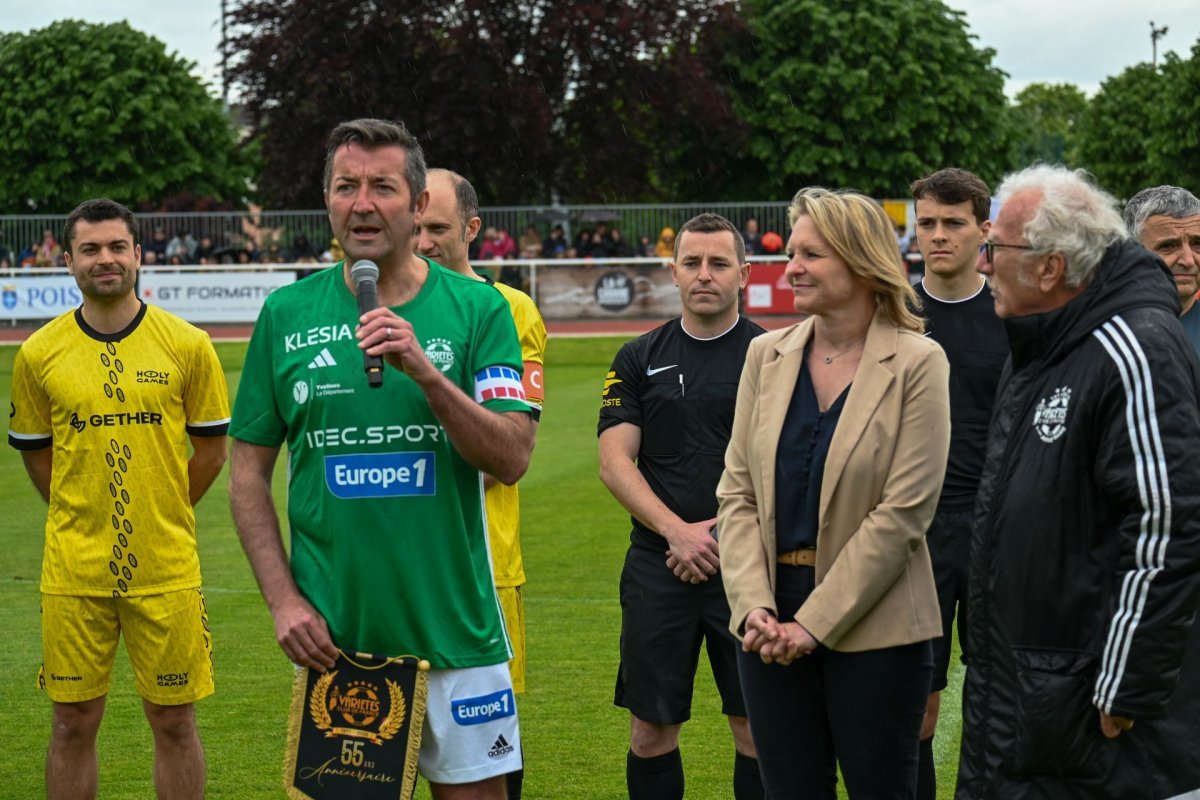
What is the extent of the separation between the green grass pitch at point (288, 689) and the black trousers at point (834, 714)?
75.8 inches

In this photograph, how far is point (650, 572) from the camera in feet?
18.1

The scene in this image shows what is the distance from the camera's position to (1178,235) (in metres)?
5.20

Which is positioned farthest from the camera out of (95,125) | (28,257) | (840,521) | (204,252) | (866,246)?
(95,125)

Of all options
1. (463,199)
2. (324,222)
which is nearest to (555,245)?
(324,222)

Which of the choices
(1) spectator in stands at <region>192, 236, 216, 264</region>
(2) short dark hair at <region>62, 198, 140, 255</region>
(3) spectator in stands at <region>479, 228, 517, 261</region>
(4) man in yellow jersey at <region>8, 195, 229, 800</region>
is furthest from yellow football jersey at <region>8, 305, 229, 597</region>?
A: (1) spectator in stands at <region>192, 236, 216, 264</region>

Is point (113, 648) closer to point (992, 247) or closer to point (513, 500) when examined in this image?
point (513, 500)

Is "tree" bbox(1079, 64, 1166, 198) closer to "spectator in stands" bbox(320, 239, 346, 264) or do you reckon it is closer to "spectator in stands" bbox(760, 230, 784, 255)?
"spectator in stands" bbox(760, 230, 784, 255)

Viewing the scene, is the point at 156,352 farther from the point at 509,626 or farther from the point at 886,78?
the point at 886,78

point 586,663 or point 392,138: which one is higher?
point 392,138

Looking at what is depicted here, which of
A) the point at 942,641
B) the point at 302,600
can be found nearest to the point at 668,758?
the point at 942,641

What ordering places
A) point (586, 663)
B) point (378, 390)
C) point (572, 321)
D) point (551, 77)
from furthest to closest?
point (551, 77)
point (572, 321)
point (586, 663)
point (378, 390)

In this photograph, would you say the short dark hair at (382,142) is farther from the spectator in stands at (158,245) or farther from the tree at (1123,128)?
the tree at (1123,128)

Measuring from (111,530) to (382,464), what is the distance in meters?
2.04

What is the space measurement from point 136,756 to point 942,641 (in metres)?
3.49
